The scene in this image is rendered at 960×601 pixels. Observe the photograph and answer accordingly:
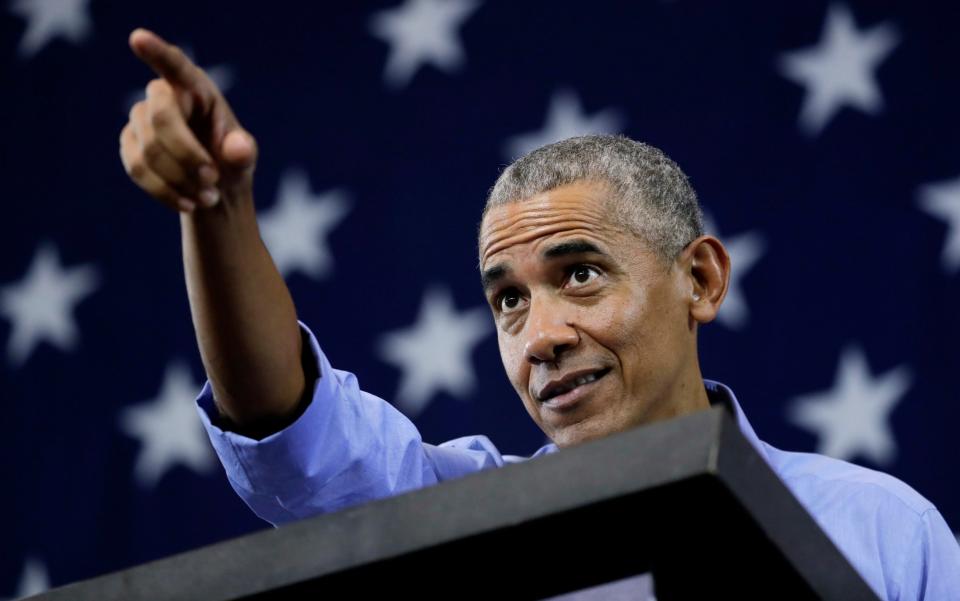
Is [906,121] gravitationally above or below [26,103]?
below

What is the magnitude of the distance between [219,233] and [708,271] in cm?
102

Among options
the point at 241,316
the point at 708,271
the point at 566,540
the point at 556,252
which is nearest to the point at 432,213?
the point at 708,271

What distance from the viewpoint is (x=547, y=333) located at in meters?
1.72

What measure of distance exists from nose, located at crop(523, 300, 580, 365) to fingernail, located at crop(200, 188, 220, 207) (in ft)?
2.60

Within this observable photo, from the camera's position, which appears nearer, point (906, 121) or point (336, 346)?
point (906, 121)

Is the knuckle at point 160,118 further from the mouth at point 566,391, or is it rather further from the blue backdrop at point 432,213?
the blue backdrop at point 432,213

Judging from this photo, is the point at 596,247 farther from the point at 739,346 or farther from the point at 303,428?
the point at 739,346

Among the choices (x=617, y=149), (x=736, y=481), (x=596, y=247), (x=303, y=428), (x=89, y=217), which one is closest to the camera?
(x=736, y=481)

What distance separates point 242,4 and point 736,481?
253 centimetres

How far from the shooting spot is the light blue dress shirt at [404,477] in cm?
130

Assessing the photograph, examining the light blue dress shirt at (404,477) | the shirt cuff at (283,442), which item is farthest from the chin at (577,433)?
the shirt cuff at (283,442)

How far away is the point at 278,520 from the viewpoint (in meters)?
1.48

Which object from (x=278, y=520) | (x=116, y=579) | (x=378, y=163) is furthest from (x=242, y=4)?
(x=116, y=579)

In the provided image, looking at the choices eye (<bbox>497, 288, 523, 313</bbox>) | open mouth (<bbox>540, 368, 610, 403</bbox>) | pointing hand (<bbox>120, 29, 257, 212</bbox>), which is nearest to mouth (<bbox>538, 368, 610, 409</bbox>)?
open mouth (<bbox>540, 368, 610, 403</bbox>)
